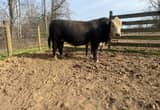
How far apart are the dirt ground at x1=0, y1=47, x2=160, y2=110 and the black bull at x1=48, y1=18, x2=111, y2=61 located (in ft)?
2.04

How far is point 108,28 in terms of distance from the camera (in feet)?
27.7

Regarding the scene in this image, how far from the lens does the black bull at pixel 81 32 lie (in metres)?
8.48

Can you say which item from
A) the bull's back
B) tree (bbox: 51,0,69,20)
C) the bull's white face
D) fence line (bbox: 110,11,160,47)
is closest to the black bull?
the bull's back

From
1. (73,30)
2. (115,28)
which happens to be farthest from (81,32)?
(115,28)

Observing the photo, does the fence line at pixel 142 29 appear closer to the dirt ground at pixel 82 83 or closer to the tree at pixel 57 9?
the dirt ground at pixel 82 83

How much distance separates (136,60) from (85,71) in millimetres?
1759

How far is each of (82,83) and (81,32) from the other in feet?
8.88

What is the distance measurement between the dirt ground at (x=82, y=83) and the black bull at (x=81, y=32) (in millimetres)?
621

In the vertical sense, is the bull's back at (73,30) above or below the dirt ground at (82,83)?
above

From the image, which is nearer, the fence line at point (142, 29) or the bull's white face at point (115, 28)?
the bull's white face at point (115, 28)

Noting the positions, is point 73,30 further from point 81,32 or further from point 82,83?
point 82,83

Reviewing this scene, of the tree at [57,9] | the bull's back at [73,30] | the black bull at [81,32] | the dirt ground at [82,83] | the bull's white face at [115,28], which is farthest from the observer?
the tree at [57,9]

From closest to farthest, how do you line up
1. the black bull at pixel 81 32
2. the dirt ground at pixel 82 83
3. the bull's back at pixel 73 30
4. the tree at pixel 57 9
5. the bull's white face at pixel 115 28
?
the dirt ground at pixel 82 83, the bull's white face at pixel 115 28, the black bull at pixel 81 32, the bull's back at pixel 73 30, the tree at pixel 57 9

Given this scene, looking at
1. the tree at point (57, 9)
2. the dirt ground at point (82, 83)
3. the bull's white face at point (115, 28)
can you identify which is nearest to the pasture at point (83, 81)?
the dirt ground at point (82, 83)
